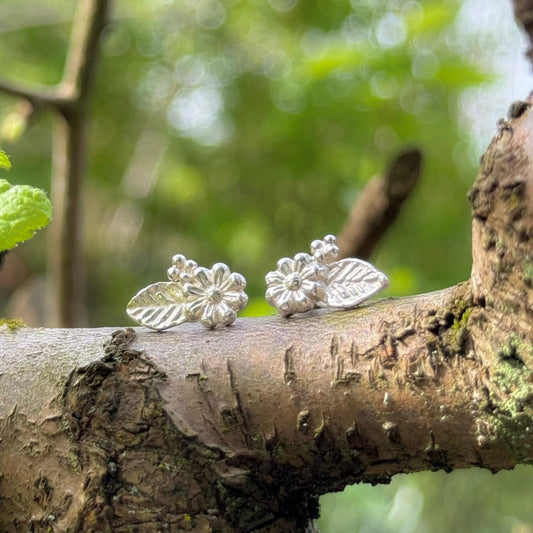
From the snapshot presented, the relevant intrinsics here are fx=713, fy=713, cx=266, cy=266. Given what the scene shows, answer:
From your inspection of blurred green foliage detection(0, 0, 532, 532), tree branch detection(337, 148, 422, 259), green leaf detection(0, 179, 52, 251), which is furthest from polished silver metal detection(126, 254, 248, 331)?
blurred green foliage detection(0, 0, 532, 532)

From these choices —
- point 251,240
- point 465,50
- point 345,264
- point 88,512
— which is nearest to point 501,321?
point 345,264

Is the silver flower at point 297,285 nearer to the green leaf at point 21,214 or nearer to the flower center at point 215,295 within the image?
the flower center at point 215,295

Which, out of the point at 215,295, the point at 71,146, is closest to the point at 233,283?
the point at 215,295

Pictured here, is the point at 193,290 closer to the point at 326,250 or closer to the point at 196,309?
the point at 196,309

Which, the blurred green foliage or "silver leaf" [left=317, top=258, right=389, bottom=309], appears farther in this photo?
the blurred green foliage

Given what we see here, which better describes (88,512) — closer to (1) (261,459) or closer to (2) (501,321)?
(1) (261,459)

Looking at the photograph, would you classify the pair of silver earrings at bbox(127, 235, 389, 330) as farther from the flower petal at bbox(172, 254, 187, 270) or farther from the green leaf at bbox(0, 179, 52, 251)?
the green leaf at bbox(0, 179, 52, 251)
